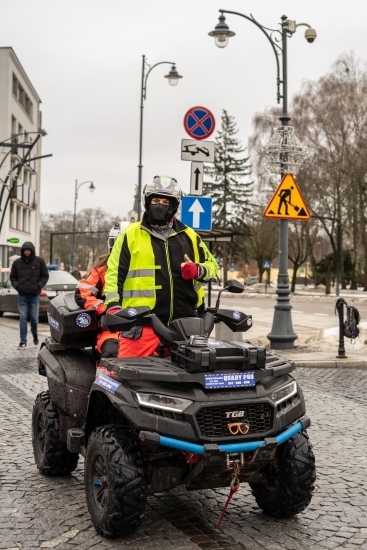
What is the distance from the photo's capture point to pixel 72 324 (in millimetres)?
4945

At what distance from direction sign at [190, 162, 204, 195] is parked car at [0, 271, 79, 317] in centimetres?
867

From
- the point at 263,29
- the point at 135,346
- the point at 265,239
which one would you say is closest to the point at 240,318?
the point at 135,346

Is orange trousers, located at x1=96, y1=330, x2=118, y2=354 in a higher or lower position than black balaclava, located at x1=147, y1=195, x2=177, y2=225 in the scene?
lower

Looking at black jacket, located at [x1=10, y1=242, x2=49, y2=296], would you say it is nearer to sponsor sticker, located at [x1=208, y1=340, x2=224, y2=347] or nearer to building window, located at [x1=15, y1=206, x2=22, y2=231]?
sponsor sticker, located at [x1=208, y1=340, x2=224, y2=347]

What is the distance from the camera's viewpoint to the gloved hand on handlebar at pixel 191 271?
4.38 metres

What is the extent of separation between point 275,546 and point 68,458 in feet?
5.72

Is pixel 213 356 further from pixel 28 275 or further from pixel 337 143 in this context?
pixel 337 143

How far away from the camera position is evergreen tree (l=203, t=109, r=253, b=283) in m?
71.1

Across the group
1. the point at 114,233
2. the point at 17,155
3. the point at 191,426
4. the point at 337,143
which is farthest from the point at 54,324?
the point at 17,155

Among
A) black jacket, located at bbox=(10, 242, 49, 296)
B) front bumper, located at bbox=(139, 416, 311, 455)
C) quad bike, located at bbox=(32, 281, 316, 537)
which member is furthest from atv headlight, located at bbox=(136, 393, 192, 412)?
black jacket, located at bbox=(10, 242, 49, 296)

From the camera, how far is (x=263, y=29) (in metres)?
15.0

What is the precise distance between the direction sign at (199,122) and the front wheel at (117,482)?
8.18m

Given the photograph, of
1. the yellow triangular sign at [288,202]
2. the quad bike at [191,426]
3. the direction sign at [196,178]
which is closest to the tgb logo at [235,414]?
the quad bike at [191,426]

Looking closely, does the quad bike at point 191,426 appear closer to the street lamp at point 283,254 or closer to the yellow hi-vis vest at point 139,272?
the yellow hi-vis vest at point 139,272
